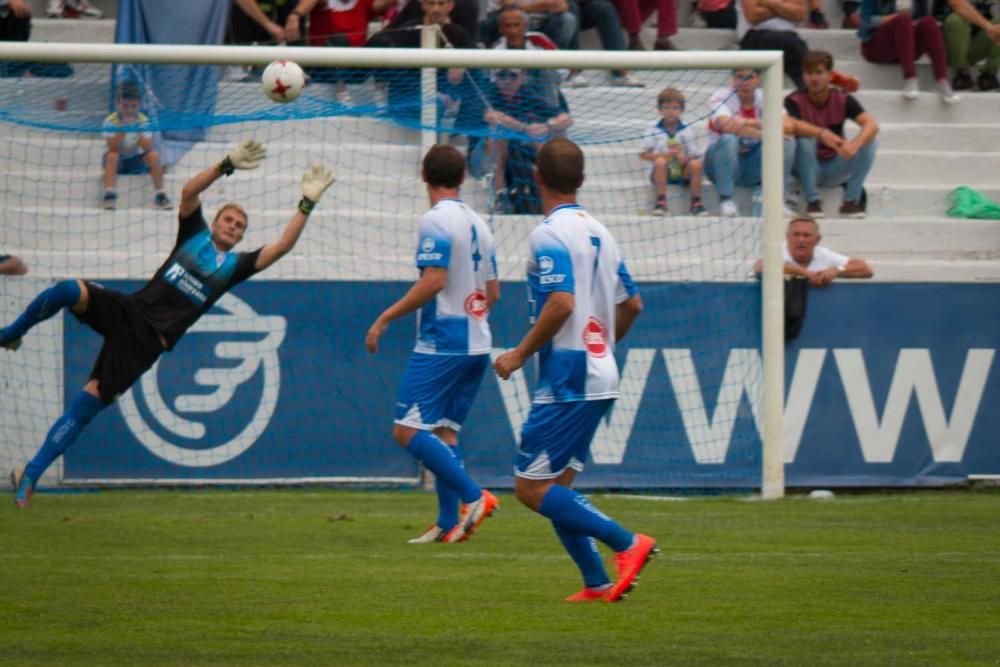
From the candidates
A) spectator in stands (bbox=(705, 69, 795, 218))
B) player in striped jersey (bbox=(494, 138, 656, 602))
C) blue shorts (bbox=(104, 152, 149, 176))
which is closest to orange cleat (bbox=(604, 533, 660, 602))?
player in striped jersey (bbox=(494, 138, 656, 602))

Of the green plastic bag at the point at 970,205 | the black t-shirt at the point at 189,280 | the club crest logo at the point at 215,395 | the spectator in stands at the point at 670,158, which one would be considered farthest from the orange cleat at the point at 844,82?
the black t-shirt at the point at 189,280

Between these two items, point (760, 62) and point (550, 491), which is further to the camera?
point (760, 62)

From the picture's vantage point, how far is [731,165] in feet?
44.9

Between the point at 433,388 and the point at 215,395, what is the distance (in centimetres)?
354

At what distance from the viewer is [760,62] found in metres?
12.3

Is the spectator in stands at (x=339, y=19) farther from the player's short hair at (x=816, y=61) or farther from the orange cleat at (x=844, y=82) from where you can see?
the orange cleat at (x=844, y=82)

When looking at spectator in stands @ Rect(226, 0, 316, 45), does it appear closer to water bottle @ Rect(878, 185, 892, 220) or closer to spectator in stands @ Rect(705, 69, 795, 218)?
spectator in stands @ Rect(705, 69, 795, 218)

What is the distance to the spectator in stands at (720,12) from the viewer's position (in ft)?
57.8

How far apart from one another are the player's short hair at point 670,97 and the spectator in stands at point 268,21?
374 centimetres

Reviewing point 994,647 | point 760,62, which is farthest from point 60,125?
point 994,647

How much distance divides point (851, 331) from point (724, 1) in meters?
5.98

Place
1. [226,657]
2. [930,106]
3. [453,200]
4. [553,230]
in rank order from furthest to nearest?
1. [930,106]
2. [453,200]
3. [553,230]
4. [226,657]

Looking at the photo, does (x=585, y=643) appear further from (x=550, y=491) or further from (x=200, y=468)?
(x=200, y=468)

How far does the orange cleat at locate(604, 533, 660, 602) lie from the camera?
22.8ft
